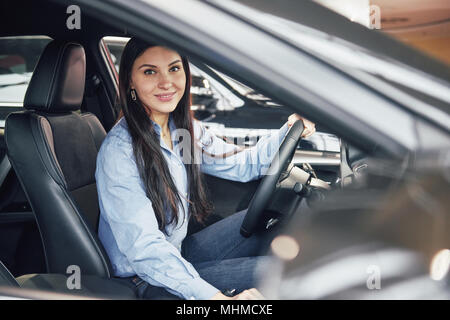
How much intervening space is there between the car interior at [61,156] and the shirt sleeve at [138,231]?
0.43 feet

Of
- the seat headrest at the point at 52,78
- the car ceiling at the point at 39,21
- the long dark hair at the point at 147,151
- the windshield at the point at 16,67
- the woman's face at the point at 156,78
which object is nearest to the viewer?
the long dark hair at the point at 147,151

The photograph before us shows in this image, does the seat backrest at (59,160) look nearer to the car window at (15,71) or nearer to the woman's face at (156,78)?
the woman's face at (156,78)

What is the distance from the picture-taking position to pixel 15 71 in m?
3.26

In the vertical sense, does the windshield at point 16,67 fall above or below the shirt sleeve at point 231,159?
above

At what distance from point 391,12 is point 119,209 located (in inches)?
275

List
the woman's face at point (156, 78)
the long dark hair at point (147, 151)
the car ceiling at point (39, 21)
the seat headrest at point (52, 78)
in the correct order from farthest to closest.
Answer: the car ceiling at point (39, 21), the seat headrest at point (52, 78), the woman's face at point (156, 78), the long dark hair at point (147, 151)

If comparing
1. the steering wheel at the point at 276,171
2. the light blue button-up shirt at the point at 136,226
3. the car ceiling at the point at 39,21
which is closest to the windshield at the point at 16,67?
the car ceiling at the point at 39,21

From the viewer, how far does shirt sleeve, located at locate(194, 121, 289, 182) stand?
2.05m

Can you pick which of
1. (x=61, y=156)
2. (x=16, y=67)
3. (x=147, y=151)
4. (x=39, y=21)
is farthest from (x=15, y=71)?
(x=147, y=151)

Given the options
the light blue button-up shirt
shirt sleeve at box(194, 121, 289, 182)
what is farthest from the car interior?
shirt sleeve at box(194, 121, 289, 182)

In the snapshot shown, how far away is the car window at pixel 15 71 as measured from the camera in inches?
117

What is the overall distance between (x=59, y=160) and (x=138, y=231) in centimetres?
56

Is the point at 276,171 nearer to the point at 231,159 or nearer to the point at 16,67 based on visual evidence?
the point at 231,159

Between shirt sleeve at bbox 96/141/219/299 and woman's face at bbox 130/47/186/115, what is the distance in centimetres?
22
